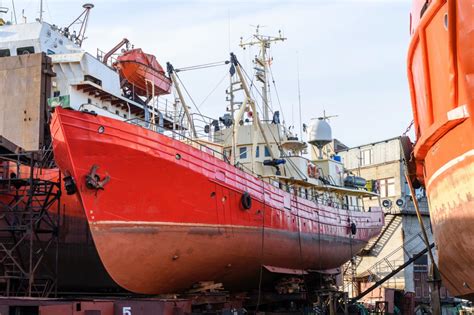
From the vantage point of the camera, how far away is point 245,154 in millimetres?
21859

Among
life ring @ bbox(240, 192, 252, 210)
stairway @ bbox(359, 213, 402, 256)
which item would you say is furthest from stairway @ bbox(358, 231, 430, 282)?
life ring @ bbox(240, 192, 252, 210)

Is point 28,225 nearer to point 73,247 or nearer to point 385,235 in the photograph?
point 73,247

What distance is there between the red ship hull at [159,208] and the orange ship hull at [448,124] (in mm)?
5379

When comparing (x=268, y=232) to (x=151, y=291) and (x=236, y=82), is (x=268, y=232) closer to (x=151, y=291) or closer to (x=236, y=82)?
(x=151, y=291)

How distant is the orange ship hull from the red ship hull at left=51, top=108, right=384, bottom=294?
17.6 ft

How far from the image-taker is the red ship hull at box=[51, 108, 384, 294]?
40.9ft

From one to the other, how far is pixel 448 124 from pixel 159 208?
6.80 meters

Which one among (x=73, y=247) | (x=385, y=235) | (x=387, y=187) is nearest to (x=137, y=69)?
(x=387, y=187)

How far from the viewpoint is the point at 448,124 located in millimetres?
8586

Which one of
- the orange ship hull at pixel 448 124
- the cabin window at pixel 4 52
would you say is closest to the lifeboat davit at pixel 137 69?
the cabin window at pixel 4 52

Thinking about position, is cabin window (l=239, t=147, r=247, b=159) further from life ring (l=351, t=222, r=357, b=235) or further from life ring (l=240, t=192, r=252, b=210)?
life ring (l=240, t=192, r=252, b=210)

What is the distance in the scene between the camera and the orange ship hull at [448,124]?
802 cm

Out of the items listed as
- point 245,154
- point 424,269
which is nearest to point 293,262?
point 245,154

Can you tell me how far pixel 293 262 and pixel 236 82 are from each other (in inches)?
258
